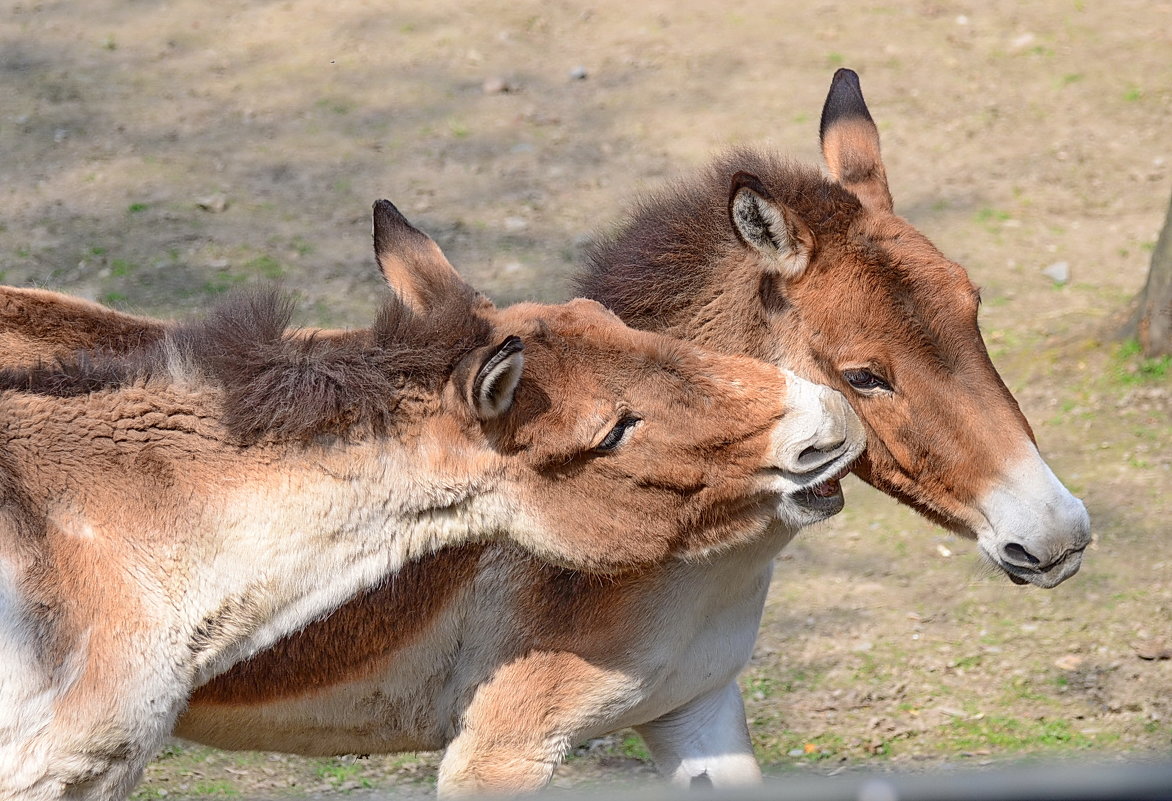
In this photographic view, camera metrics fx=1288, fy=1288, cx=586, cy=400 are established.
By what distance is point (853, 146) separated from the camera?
522 centimetres

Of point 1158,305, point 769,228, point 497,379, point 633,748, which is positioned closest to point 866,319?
point 769,228

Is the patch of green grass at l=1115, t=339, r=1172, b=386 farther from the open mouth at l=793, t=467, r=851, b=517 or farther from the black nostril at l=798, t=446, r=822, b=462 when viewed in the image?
the black nostril at l=798, t=446, r=822, b=462

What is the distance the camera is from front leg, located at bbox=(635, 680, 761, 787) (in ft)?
16.5

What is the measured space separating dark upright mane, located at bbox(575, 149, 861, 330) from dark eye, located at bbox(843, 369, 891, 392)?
502 millimetres

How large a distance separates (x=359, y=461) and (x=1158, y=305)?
21.1 feet

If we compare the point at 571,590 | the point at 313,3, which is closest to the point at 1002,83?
the point at 313,3

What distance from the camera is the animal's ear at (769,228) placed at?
441cm

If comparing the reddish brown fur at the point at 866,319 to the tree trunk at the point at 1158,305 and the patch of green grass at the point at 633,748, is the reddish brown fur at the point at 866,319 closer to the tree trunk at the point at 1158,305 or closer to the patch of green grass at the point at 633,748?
the patch of green grass at the point at 633,748

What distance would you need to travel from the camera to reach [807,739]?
20.3 feet

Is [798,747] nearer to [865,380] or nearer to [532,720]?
[532,720]

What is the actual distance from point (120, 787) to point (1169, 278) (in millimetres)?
7166

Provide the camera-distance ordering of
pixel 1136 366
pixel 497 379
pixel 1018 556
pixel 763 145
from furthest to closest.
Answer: pixel 763 145
pixel 1136 366
pixel 1018 556
pixel 497 379

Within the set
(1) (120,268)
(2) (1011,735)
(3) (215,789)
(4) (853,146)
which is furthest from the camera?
(1) (120,268)

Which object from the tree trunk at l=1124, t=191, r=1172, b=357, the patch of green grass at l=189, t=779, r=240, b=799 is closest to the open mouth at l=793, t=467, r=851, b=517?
the patch of green grass at l=189, t=779, r=240, b=799
